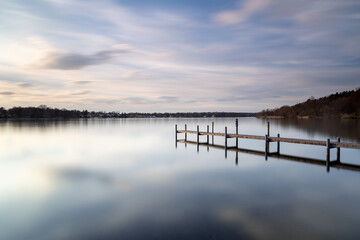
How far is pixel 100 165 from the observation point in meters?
16.5

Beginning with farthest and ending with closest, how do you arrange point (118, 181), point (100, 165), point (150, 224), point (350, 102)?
point (350, 102), point (100, 165), point (118, 181), point (150, 224)

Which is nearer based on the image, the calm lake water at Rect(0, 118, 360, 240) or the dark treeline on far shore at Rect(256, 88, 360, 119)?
the calm lake water at Rect(0, 118, 360, 240)

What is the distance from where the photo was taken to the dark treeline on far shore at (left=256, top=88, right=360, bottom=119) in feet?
304

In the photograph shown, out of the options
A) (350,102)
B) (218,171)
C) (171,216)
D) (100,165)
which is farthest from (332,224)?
(350,102)

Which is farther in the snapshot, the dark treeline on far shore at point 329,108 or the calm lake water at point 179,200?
the dark treeline on far shore at point 329,108

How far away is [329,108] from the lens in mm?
102750

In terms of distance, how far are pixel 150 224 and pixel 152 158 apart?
12.0m

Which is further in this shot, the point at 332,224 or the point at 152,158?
the point at 152,158

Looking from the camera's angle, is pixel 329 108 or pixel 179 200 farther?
pixel 329 108

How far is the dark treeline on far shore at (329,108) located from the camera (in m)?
92.8

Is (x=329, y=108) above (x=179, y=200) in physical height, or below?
above

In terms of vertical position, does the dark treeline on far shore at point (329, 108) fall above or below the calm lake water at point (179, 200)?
above

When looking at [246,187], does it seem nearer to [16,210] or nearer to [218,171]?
[218,171]

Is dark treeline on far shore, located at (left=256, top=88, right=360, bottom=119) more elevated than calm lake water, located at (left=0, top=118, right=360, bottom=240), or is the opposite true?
dark treeline on far shore, located at (left=256, top=88, right=360, bottom=119)
